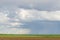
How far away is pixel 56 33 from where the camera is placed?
76 centimetres

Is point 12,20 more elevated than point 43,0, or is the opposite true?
point 43,0

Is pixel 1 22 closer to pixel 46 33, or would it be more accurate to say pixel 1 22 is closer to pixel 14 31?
pixel 14 31

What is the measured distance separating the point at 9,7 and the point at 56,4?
0.30m

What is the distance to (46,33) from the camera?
76 cm

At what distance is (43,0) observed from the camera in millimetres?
812

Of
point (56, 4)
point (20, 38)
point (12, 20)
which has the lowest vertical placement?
point (20, 38)

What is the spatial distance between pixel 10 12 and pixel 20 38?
0.18 metres

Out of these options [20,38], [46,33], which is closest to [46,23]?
[46,33]

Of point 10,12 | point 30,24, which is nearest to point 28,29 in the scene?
point 30,24

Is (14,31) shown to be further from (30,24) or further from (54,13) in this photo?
(54,13)

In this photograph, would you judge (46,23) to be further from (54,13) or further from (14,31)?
(14,31)

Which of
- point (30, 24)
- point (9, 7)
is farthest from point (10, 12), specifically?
point (30, 24)

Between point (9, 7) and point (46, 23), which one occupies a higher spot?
point (9, 7)

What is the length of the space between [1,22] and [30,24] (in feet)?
0.59
